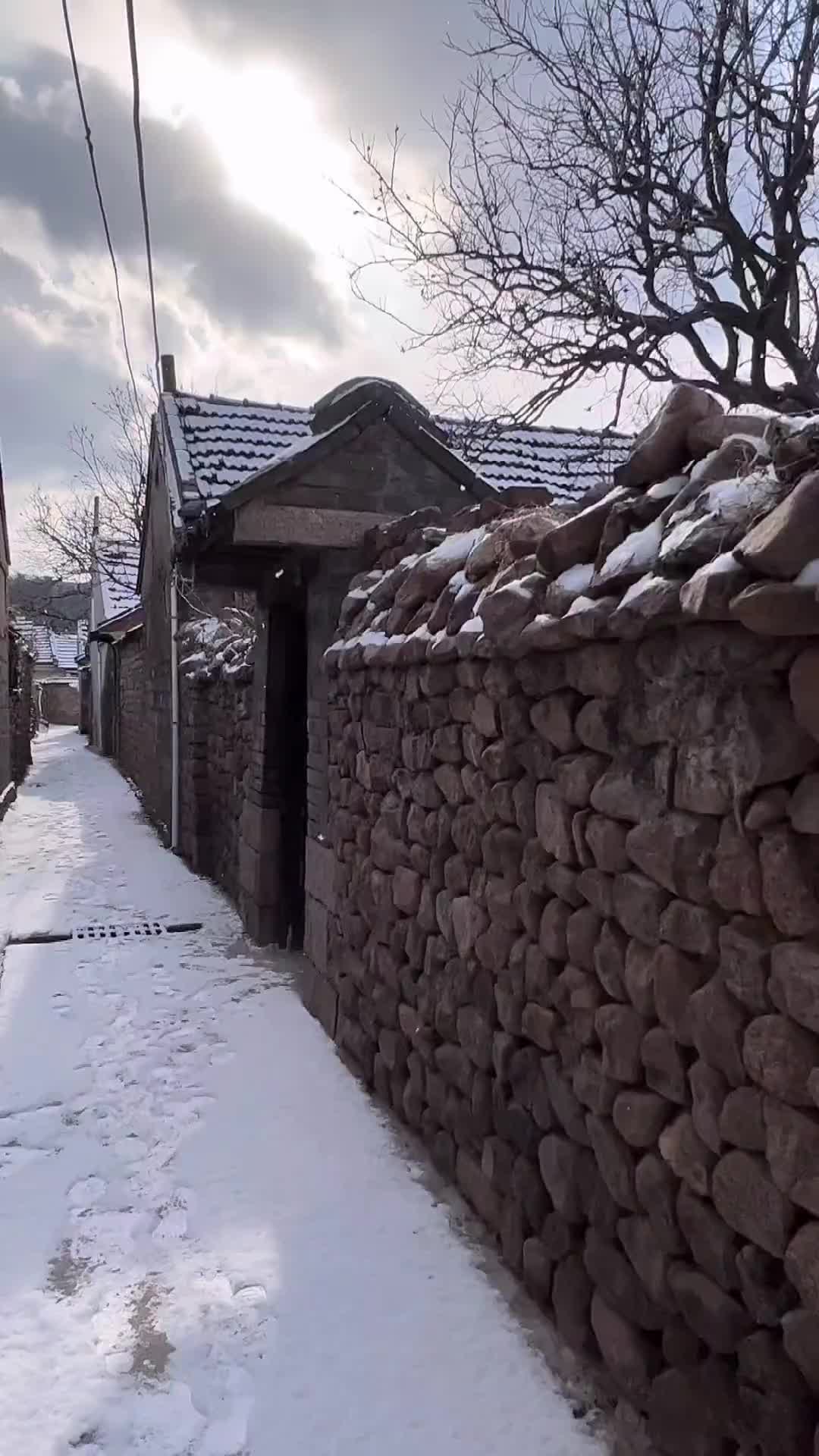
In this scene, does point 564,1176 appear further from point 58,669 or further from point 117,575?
point 58,669

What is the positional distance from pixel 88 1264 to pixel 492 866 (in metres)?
1.75

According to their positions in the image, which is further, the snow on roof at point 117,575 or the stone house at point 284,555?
the snow on roof at point 117,575

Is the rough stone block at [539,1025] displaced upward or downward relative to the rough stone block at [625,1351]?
upward

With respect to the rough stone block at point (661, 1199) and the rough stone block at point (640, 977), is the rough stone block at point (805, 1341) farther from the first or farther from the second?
the rough stone block at point (640, 977)

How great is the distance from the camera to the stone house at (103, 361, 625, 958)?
5391 mm

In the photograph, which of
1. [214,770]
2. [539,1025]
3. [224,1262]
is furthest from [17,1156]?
[214,770]

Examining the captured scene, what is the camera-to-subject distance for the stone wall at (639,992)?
5.61 ft

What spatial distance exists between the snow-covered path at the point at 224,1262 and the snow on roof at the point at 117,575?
54.0ft

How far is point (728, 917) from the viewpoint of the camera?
6.13 feet

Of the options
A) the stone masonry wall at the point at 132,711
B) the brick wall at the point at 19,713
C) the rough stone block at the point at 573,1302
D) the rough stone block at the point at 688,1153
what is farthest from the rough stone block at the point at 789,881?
the brick wall at the point at 19,713

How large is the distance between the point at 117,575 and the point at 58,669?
23482 mm

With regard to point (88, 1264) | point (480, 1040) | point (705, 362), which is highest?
point (705, 362)

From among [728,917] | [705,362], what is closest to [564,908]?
[728,917]

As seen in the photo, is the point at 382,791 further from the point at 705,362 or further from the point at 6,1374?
the point at 705,362
